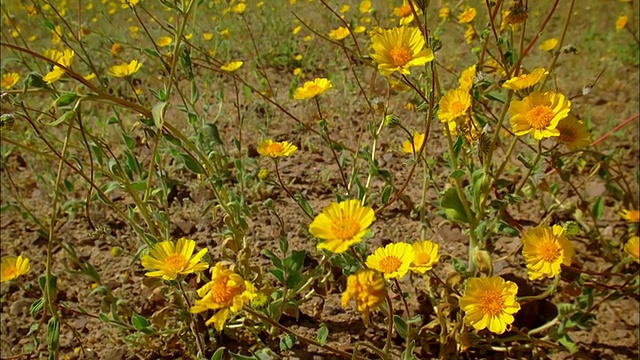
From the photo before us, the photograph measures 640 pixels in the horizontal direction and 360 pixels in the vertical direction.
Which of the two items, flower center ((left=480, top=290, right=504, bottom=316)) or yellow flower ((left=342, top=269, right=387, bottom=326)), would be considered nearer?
yellow flower ((left=342, top=269, right=387, bottom=326))

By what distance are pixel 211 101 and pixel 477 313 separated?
2733 mm

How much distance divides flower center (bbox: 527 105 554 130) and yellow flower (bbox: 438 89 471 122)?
189 mm

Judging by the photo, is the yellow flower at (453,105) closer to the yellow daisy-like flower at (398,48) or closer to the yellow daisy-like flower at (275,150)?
the yellow daisy-like flower at (398,48)

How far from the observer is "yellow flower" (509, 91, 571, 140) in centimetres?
136

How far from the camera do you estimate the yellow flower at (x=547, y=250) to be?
4.53ft

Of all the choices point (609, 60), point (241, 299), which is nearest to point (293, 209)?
point (241, 299)

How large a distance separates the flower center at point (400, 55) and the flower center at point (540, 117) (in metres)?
0.39

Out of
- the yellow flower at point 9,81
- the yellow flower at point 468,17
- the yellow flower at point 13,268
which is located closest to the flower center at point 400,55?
the yellow flower at point 468,17

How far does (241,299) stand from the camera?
4.17 ft

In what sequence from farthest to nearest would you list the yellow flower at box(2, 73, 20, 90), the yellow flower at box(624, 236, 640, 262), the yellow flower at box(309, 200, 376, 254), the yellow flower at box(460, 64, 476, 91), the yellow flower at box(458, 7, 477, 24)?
1. the yellow flower at box(2, 73, 20, 90)
2. the yellow flower at box(458, 7, 477, 24)
3. the yellow flower at box(624, 236, 640, 262)
4. the yellow flower at box(460, 64, 476, 91)
5. the yellow flower at box(309, 200, 376, 254)

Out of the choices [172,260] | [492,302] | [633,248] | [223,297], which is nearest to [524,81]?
[492,302]

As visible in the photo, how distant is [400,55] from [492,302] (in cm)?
77

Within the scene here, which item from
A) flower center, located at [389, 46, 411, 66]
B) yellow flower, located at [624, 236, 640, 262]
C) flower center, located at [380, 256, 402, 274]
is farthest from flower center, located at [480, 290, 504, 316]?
yellow flower, located at [624, 236, 640, 262]

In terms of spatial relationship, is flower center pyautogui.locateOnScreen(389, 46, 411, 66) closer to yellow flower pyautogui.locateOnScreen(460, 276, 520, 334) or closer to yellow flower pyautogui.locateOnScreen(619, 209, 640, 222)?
yellow flower pyautogui.locateOnScreen(460, 276, 520, 334)
